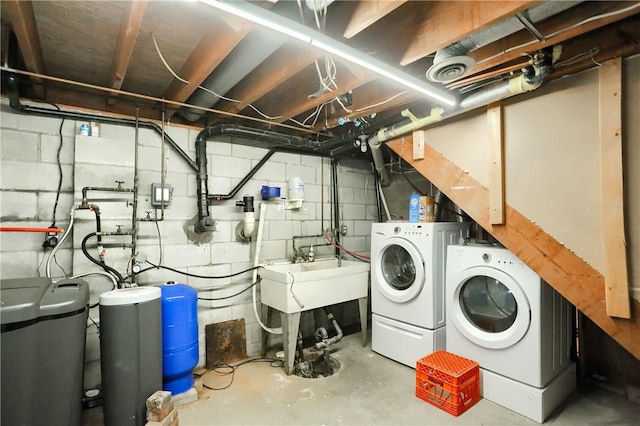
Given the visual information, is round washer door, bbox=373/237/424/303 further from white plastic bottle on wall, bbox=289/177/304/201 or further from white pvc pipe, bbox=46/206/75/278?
white pvc pipe, bbox=46/206/75/278

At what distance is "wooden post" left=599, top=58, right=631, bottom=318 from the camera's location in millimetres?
1614

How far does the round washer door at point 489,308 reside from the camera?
211 cm

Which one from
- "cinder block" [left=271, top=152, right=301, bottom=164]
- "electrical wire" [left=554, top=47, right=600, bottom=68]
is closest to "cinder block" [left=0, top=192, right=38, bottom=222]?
"cinder block" [left=271, top=152, right=301, bottom=164]

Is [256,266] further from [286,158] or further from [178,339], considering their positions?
[286,158]

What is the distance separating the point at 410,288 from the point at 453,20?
6.60 feet

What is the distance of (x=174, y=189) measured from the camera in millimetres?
2744

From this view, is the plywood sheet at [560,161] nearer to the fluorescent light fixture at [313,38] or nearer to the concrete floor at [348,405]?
the fluorescent light fixture at [313,38]

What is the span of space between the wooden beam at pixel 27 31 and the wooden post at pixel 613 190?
2854 mm

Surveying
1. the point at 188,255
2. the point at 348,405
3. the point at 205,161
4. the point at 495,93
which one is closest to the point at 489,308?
the point at 348,405

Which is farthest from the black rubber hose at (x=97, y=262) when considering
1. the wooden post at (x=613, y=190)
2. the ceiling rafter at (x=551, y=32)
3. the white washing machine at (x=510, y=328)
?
the wooden post at (x=613, y=190)

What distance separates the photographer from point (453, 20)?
1.53 metres

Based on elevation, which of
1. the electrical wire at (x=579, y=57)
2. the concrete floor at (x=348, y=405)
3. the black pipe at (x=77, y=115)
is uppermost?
the electrical wire at (x=579, y=57)

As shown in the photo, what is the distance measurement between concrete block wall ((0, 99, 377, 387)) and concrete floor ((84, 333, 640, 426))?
610 millimetres

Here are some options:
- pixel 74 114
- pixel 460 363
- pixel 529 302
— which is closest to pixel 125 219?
pixel 74 114
